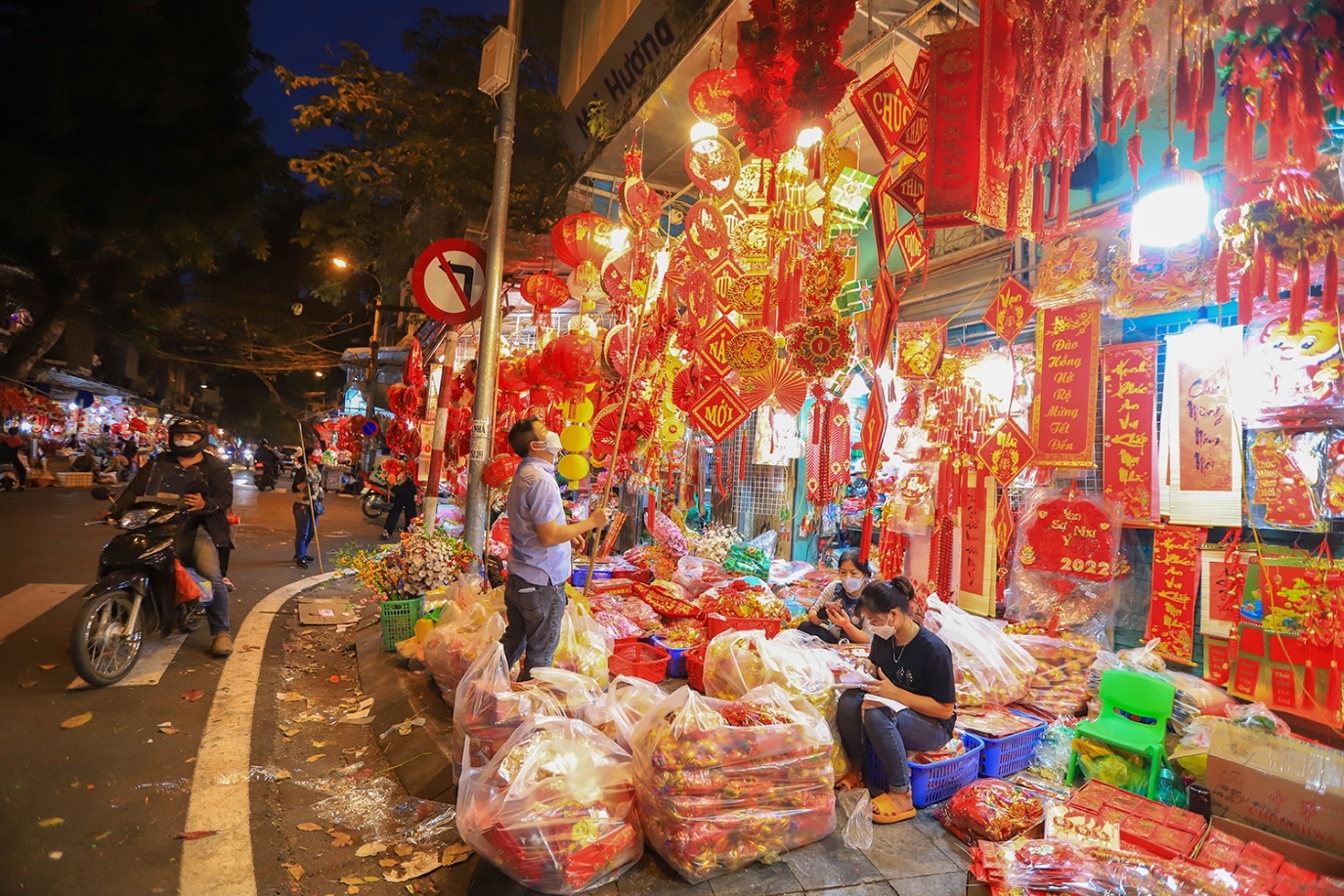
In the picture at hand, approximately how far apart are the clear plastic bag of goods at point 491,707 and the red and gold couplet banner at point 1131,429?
4.56 m

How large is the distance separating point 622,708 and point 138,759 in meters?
3.08

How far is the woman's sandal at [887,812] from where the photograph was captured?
3520 millimetres

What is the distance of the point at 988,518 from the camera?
6.00m

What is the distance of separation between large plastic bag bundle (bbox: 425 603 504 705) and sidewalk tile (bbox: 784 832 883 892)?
2364 mm

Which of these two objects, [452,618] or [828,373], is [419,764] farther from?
[828,373]

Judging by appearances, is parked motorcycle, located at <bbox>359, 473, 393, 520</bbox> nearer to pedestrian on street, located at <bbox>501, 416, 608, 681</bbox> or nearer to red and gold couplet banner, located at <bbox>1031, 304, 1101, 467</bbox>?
pedestrian on street, located at <bbox>501, 416, 608, 681</bbox>

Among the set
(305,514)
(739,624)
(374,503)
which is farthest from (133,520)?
(374,503)

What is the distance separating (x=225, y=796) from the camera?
3.59 m

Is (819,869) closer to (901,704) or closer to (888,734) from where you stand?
(888,734)

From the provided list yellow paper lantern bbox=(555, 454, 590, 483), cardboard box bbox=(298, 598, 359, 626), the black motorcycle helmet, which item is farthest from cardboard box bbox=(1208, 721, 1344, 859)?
cardboard box bbox=(298, 598, 359, 626)

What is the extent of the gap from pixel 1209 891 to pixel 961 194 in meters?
3.10

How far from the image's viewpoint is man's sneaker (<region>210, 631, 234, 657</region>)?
5.84 m

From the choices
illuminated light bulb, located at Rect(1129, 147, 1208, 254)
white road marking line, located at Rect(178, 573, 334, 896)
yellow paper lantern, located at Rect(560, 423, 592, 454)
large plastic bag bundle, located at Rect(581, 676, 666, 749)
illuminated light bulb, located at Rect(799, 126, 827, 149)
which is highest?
illuminated light bulb, located at Rect(799, 126, 827, 149)

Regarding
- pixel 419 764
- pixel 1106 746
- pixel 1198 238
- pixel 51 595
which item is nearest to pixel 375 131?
pixel 51 595
